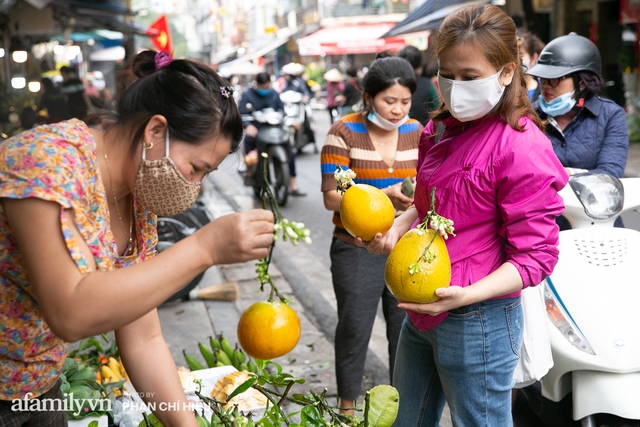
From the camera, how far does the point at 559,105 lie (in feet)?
A: 11.4

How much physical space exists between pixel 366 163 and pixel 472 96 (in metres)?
1.30

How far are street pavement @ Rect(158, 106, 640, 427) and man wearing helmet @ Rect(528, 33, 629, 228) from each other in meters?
0.86

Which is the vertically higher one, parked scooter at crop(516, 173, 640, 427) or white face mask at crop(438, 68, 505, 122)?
white face mask at crop(438, 68, 505, 122)

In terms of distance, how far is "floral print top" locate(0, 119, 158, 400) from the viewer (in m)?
1.35

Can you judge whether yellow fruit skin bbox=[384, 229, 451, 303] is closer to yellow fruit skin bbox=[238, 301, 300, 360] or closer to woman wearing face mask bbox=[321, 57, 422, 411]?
yellow fruit skin bbox=[238, 301, 300, 360]

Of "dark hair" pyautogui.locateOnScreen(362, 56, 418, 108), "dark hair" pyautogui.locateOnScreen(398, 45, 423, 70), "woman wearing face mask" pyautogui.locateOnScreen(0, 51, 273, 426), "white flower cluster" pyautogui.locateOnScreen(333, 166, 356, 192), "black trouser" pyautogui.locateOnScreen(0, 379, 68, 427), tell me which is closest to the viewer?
"woman wearing face mask" pyautogui.locateOnScreen(0, 51, 273, 426)

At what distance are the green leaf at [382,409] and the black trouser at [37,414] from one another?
85 centimetres

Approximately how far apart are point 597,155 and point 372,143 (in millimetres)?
1221

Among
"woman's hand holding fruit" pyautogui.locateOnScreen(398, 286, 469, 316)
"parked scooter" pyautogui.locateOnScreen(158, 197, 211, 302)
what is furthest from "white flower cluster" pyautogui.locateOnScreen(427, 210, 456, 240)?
"parked scooter" pyautogui.locateOnScreen(158, 197, 211, 302)

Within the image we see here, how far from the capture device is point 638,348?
8.00ft

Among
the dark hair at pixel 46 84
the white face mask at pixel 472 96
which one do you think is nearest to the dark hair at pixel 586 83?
the white face mask at pixel 472 96

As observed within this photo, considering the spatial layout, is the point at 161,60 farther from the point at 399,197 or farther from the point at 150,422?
the point at 399,197

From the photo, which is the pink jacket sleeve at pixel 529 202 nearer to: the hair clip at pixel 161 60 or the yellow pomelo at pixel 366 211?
the yellow pomelo at pixel 366 211

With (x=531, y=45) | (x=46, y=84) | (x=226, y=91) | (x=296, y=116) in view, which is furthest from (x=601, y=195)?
(x=46, y=84)
